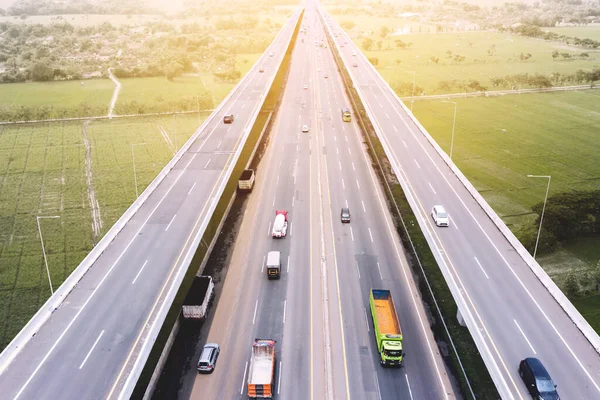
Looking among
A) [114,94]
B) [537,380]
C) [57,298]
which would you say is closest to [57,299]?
[57,298]

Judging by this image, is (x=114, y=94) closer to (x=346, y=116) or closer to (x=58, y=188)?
(x=58, y=188)

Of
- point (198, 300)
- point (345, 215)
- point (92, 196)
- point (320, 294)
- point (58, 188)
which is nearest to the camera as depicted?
point (198, 300)

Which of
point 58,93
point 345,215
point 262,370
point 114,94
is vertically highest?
point 58,93

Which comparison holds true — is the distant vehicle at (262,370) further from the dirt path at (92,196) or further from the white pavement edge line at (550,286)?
the dirt path at (92,196)

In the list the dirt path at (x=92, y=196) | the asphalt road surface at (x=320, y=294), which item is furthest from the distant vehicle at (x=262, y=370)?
the dirt path at (x=92, y=196)

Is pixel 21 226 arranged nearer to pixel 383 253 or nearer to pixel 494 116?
pixel 383 253

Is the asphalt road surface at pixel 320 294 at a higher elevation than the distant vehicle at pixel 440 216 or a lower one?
lower
